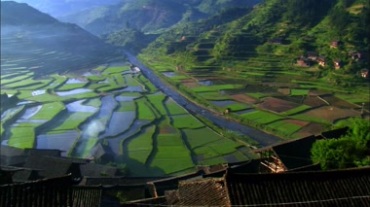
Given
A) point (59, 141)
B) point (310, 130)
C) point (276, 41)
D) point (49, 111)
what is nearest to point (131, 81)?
point (49, 111)

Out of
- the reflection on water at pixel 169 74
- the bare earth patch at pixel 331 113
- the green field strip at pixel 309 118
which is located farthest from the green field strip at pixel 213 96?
the reflection on water at pixel 169 74

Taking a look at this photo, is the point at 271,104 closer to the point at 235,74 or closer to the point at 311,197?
the point at 235,74

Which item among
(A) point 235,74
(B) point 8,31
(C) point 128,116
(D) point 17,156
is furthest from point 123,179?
(B) point 8,31

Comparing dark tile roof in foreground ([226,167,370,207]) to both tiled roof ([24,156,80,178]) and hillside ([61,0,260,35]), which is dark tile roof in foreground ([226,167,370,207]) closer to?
tiled roof ([24,156,80,178])

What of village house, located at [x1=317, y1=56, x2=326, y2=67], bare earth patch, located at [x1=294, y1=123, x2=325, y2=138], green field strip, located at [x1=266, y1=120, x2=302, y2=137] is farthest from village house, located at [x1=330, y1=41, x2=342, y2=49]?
green field strip, located at [x1=266, y1=120, x2=302, y2=137]

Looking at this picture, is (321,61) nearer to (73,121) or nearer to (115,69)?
(115,69)
